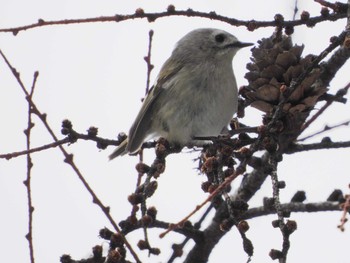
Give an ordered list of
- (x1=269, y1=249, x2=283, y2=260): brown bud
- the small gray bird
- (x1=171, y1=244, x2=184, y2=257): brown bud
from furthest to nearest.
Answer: the small gray bird, (x1=171, y1=244, x2=184, y2=257): brown bud, (x1=269, y1=249, x2=283, y2=260): brown bud

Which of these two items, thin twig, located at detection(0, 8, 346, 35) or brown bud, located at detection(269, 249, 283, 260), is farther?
thin twig, located at detection(0, 8, 346, 35)

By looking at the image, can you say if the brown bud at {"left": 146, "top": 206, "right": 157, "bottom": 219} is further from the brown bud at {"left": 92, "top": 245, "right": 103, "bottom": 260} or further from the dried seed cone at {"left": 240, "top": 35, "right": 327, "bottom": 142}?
the dried seed cone at {"left": 240, "top": 35, "right": 327, "bottom": 142}

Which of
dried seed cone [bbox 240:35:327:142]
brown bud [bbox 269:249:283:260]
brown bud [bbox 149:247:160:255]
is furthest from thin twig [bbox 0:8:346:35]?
brown bud [bbox 269:249:283:260]

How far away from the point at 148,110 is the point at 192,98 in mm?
341

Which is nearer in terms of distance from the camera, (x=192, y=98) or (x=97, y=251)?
(x=97, y=251)

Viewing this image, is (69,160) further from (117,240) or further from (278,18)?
(278,18)

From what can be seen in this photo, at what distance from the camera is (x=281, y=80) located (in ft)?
8.72

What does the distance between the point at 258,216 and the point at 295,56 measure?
0.78 metres

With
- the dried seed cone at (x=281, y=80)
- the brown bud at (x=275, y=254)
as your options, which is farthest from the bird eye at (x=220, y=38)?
the brown bud at (x=275, y=254)

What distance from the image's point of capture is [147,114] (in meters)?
4.10

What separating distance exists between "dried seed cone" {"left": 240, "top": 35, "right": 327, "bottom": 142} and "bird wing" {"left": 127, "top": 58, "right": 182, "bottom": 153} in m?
1.10

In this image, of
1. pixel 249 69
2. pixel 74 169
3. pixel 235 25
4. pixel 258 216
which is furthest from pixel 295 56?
pixel 74 169

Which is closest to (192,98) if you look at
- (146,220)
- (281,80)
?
(281,80)

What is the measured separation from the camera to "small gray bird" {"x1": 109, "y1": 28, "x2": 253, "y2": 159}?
3873 mm
